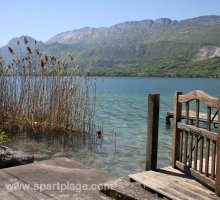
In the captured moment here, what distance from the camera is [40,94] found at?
11281 mm

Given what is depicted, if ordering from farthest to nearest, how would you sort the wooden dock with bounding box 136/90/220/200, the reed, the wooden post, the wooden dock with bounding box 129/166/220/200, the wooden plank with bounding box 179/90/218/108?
the reed
the wooden post
the wooden plank with bounding box 179/90/218/108
the wooden dock with bounding box 136/90/220/200
the wooden dock with bounding box 129/166/220/200

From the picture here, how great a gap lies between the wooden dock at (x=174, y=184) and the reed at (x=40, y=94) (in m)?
6.27

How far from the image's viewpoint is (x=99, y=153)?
1028 cm

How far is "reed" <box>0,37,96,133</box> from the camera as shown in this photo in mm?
11016

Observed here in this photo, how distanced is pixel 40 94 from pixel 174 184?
7.34m

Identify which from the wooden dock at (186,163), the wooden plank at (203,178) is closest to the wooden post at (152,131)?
the wooden dock at (186,163)

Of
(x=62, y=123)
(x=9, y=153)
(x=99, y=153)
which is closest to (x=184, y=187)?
(x=9, y=153)

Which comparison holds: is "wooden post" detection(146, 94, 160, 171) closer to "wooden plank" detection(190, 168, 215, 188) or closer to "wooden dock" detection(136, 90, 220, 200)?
"wooden dock" detection(136, 90, 220, 200)

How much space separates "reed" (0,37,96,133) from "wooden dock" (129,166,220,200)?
6274 millimetres

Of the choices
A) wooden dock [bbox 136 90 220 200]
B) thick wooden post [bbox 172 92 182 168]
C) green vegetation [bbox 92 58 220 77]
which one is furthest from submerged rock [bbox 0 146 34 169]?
green vegetation [bbox 92 58 220 77]

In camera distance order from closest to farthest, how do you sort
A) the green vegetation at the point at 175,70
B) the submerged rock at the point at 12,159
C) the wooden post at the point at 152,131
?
the wooden post at the point at 152,131 < the submerged rock at the point at 12,159 < the green vegetation at the point at 175,70

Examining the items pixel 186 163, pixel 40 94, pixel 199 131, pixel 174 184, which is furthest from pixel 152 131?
pixel 40 94

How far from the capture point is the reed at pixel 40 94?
36.1 feet

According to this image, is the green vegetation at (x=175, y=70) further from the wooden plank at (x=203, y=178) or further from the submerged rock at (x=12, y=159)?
the wooden plank at (x=203, y=178)
